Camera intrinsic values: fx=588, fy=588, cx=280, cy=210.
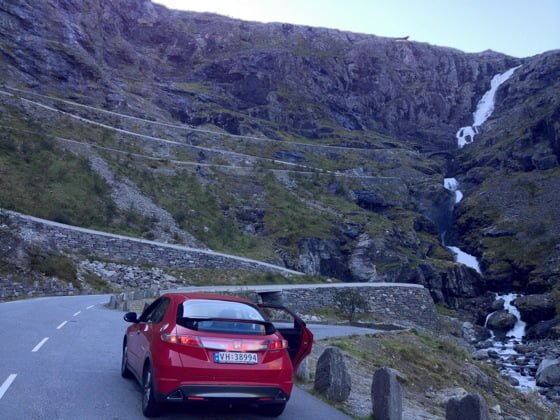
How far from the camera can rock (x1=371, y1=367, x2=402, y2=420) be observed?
24.4ft

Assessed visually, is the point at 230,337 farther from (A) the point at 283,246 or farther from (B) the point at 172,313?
(A) the point at 283,246

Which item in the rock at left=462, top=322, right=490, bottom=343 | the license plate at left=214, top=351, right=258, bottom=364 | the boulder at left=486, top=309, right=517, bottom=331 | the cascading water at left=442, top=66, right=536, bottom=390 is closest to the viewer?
the license plate at left=214, top=351, right=258, bottom=364

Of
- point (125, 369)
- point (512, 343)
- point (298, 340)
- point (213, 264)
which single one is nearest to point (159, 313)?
point (125, 369)

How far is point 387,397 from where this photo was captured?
295 inches

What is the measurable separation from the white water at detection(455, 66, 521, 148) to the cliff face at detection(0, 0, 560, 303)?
1.61 m

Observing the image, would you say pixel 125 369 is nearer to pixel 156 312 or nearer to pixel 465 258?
pixel 156 312

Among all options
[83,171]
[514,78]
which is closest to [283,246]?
[83,171]

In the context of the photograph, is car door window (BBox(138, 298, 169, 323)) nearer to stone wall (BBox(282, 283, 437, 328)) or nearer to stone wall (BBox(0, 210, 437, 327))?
stone wall (BBox(0, 210, 437, 327))

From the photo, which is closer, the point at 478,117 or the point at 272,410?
the point at 272,410

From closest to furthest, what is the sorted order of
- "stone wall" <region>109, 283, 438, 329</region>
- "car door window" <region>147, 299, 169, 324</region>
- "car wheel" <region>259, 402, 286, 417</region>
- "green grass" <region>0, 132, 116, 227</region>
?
"car wheel" <region>259, 402, 286, 417</region>, "car door window" <region>147, 299, 169, 324</region>, "stone wall" <region>109, 283, 438, 329</region>, "green grass" <region>0, 132, 116, 227</region>

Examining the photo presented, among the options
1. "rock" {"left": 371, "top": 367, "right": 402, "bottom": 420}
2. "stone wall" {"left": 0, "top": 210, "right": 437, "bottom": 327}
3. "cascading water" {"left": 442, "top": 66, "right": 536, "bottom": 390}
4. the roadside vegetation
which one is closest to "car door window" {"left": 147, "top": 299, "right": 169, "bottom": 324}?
"rock" {"left": 371, "top": 367, "right": 402, "bottom": 420}

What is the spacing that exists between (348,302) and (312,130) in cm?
5863

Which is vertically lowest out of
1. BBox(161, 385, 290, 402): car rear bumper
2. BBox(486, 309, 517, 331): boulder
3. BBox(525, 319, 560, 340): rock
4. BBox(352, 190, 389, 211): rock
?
BBox(486, 309, 517, 331): boulder

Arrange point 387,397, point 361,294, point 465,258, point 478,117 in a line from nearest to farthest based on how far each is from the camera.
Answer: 1. point 387,397
2. point 361,294
3. point 465,258
4. point 478,117
